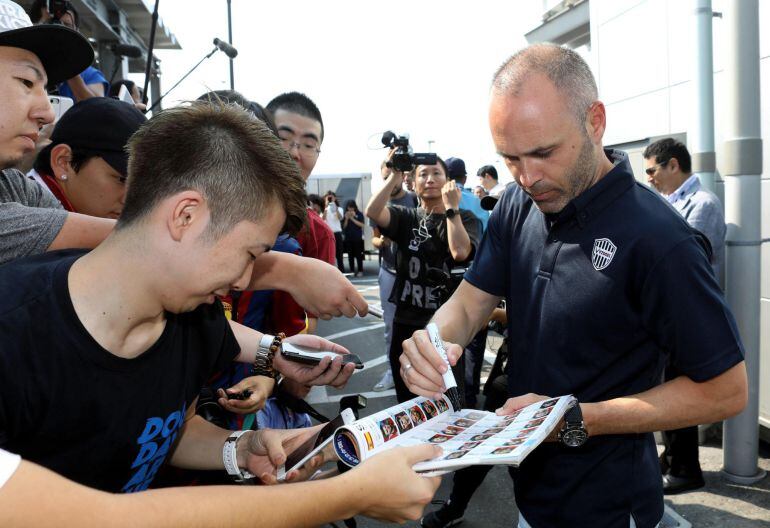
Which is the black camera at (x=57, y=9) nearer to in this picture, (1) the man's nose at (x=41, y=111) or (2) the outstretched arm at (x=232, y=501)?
(1) the man's nose at (x=41, y=111)

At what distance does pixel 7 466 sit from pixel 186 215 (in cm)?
66

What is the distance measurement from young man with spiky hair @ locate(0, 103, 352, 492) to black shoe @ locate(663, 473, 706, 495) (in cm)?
366

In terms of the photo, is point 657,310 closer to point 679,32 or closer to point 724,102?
point 724,102

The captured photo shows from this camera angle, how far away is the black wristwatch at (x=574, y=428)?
5.49 feet

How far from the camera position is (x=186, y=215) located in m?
1.43

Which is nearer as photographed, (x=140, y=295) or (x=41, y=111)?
(x=140, y=295)

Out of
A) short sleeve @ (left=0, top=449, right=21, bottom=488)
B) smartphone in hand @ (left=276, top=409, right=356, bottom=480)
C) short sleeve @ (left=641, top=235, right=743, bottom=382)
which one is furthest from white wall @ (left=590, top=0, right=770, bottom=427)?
short sleeve @ (left=0, top=449, right=21, bottom=488)

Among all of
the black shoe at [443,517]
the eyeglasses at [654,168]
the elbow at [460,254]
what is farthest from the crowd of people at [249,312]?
the eyeglasses at [654,168]

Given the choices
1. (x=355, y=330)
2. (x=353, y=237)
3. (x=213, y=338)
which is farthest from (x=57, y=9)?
(x=353, y=237)

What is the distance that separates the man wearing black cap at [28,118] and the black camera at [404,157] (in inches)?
140

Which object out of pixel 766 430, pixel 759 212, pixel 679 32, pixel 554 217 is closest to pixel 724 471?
pixel 766 430

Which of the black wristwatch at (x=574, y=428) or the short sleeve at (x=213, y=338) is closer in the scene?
the black wristwatch at (x=574, y=428)

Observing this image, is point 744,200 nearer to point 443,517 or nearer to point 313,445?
point 443,517

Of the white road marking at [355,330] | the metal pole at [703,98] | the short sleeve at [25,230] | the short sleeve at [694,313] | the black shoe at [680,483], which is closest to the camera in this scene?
the short sleeve at [25,230]
